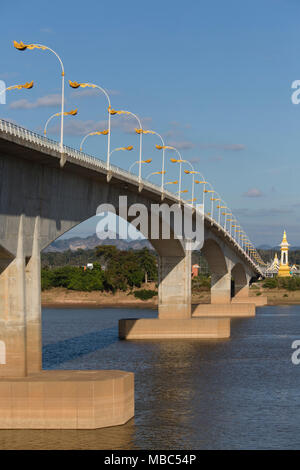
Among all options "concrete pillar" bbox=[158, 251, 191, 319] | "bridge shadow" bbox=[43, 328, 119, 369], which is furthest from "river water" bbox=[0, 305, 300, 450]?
"concrete pillar" bbox=[158, 251, 191, 319]

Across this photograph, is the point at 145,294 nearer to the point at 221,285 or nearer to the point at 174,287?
the point at 221,285

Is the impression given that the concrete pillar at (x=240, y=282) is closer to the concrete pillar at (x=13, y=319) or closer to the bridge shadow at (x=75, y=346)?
the bridge shadow at (x=75, y=346)

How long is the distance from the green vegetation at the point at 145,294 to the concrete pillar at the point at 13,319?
111137mm

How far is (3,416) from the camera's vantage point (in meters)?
32.3

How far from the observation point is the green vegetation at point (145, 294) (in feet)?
483

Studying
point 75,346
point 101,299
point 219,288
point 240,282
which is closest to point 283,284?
point 240,282

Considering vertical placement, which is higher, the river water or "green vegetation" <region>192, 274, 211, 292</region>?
"green vegetation" <region>192, 274, 211, 292</region>

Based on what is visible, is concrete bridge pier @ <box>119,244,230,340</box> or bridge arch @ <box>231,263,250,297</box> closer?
concrete bridge pier @ <box>119,244,230,340</box>

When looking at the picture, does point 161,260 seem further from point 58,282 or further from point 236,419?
point 58,282

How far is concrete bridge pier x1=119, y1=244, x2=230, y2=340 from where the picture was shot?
73.1 m

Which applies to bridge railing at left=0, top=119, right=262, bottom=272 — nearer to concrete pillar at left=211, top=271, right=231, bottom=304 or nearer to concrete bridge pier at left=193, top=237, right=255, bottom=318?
concrete bridge pier at left=193, top=237, right=255, bottom=318

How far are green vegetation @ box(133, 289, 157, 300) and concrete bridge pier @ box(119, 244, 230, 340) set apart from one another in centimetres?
6586

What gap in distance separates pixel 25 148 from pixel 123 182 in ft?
66.1

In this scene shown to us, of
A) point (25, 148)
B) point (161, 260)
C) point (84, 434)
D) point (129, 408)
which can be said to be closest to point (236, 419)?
point (129, 408)
